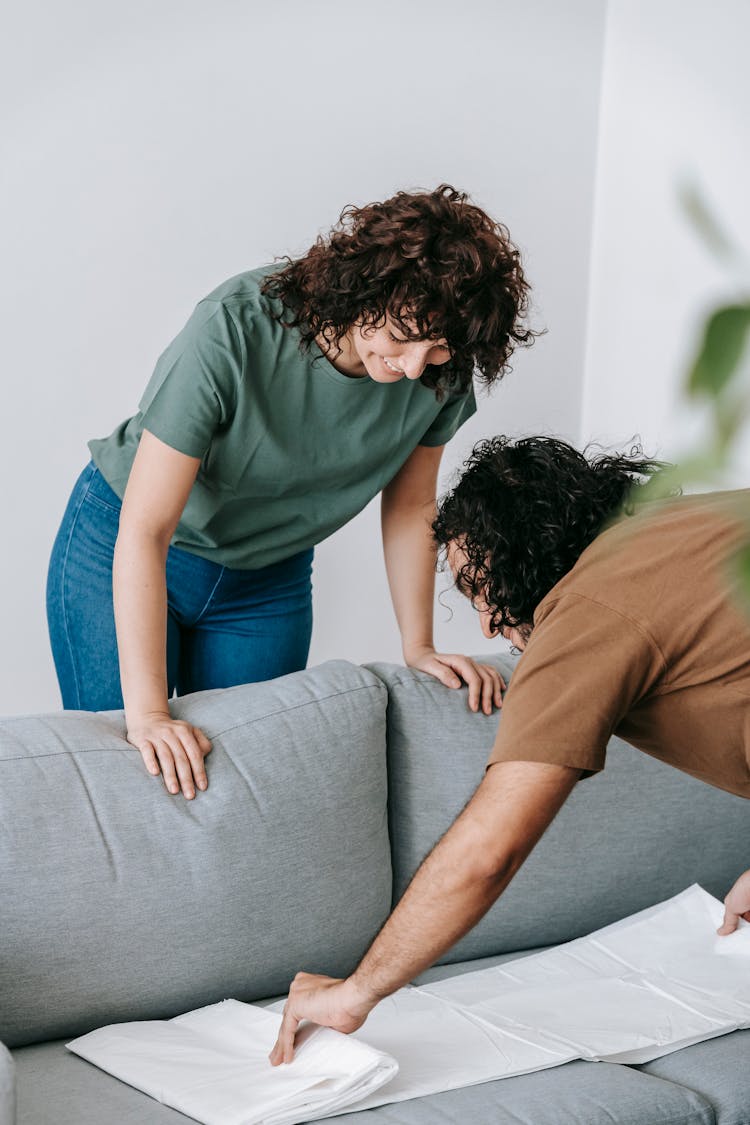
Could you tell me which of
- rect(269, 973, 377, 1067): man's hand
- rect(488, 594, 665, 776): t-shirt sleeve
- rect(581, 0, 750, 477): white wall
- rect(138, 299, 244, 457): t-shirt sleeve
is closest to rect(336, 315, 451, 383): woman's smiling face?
rect(138, 299, 244, 457): t-shirt sleeve

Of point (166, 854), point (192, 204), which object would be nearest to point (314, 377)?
point (166, 854)

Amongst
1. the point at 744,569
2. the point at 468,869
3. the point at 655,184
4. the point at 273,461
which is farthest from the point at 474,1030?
the point at 655,184

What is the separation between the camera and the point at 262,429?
5.22ft

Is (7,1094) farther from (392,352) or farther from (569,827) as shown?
(569,827)

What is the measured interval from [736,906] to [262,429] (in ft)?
3.11

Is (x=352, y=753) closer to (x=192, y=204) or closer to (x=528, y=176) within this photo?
(x=192, y=204)

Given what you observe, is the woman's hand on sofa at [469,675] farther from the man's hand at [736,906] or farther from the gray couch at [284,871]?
the man's hand at [736,906]

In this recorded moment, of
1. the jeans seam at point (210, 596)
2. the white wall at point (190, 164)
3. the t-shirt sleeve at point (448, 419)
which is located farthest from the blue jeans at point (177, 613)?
the white wall at point (190, 164)

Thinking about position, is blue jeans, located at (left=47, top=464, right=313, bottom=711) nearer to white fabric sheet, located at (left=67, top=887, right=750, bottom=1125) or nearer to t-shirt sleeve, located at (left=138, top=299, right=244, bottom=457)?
t-shirt sleeve, located at (left=138, top=299, right=244, bottom=457)

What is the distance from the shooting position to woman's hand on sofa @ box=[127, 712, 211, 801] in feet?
5.11

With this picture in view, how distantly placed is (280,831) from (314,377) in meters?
0.62

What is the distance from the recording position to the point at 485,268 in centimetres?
146

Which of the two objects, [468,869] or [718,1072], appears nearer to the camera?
[468,869]

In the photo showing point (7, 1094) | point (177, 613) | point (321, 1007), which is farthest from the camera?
point (177, 613)
